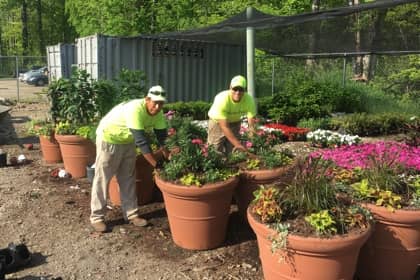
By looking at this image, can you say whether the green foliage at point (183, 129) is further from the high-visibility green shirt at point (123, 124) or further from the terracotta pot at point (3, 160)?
the terracotta pot at point (3, 160)

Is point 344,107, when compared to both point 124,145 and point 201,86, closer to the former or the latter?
point 201,86

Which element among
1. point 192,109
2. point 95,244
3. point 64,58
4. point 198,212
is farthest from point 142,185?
point 64,58

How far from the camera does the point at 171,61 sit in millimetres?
12289

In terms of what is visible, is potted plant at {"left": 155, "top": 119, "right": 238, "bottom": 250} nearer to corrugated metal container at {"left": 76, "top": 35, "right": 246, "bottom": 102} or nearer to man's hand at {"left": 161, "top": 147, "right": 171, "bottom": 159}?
man's hand at {"left": 161, "top": 147, "right": 171, "bottom": 159}

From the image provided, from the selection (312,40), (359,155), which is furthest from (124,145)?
(312,40)

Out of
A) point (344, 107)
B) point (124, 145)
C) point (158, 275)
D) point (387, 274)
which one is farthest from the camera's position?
point (344, 107)

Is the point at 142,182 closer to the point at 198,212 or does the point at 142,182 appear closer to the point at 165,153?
the point at 165,153

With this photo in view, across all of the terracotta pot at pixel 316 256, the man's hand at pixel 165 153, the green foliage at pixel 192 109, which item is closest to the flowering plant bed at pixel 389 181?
the terracotta pot at pixel 316 256

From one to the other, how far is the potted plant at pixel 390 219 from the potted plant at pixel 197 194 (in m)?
1.23

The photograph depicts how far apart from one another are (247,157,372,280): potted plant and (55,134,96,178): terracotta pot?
382 cm

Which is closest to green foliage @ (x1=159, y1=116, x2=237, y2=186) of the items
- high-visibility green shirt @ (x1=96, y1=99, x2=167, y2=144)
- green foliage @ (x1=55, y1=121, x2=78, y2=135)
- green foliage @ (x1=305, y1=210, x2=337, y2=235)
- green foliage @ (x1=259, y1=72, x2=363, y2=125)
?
high-visibility green shirt @ (x1=96, y1=99, x2=167, y2=144)

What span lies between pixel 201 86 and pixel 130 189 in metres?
8.49

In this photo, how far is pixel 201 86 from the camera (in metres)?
13.2

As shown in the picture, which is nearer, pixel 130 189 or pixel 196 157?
pixel 196 157
